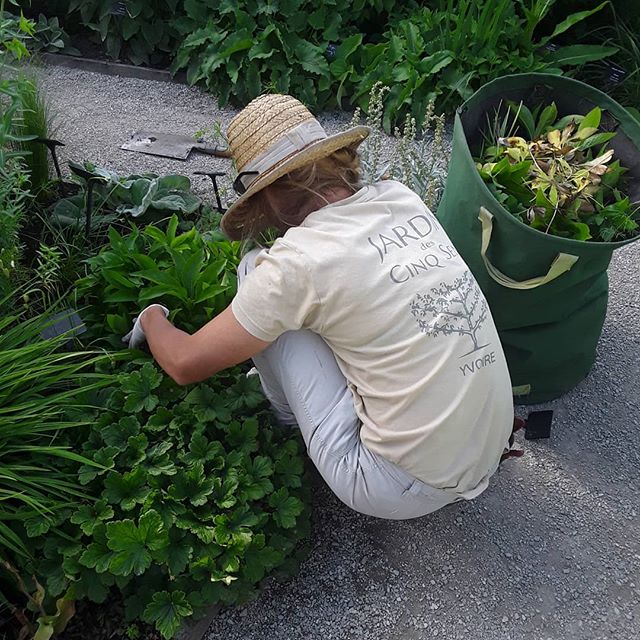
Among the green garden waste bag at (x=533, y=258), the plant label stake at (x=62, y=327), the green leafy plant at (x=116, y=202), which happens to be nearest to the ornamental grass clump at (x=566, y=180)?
the green garden waste bag at (x=533, y=258)

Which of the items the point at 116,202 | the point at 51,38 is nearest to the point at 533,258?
the point at 116,202

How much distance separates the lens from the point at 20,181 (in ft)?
7.25

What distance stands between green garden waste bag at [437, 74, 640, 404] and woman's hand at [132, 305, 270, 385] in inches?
33.8

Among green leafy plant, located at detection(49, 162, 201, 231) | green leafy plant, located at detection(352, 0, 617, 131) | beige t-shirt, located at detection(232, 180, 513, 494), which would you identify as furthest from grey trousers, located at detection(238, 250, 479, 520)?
green leafy plant, located at detection(352, 0, 617, 131)

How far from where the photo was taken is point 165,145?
3.80m

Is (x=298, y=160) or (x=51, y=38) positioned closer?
(x=298, y=160)

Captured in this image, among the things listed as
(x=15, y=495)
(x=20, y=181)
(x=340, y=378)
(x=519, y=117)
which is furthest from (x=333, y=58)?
(x=15, y=495)

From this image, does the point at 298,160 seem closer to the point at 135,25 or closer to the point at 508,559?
the point at 508,559

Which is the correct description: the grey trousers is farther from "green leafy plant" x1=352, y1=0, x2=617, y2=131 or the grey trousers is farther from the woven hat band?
"green leafy plant" x1=352, y1=0, x2=617, y2=131

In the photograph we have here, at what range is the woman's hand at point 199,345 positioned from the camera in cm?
176

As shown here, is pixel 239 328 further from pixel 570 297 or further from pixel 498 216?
pixel 570 297

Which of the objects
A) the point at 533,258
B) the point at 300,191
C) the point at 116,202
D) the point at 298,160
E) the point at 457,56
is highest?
the point at 298,160

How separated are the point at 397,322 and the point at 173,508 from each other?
78cm

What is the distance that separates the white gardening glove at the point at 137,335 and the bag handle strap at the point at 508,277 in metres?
1.02
